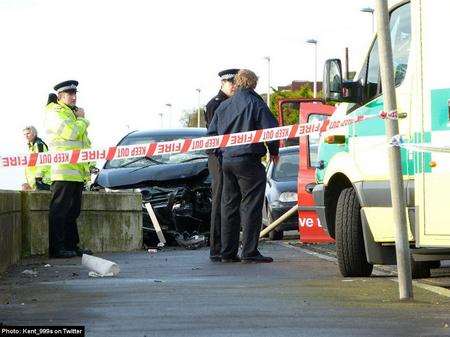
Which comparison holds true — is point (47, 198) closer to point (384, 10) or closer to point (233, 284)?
point (233, 284)

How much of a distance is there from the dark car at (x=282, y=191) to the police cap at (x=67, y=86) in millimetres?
5536

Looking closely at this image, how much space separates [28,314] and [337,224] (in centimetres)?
375

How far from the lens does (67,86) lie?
1589 centimetres

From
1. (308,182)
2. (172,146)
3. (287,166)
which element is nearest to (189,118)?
(287,166)

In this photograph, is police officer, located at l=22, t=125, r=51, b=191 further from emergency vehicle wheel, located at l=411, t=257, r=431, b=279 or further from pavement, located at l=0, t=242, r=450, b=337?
emergency vehicle wheel, located at l=411, t=257, r=431, b=279

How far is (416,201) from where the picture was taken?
10.0m

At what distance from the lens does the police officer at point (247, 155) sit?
13.6m

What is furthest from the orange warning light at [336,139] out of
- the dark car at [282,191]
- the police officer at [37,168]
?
the dark car at [282,191]

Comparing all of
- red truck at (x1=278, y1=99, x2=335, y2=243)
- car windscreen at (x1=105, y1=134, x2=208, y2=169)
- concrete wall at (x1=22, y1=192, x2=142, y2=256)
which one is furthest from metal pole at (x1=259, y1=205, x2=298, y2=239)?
concrete wall at (x1=22, y1=192, x2=142, y2=256)

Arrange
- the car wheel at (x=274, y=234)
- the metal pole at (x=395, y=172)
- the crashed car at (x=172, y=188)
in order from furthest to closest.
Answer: the car wheel at (x=274, y=234), the crashed car at (x=172, y=188), the metal pole at (x=395, y=172)

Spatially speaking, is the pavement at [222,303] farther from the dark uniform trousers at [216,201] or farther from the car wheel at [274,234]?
the car wheel at [274,234]

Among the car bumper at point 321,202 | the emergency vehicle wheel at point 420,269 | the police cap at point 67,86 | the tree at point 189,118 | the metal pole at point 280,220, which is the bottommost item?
the emergency vehicle wheel at point 420,269

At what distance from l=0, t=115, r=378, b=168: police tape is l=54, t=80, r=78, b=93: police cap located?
2.93 m

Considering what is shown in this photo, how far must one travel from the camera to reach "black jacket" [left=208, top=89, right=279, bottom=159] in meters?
13.6
